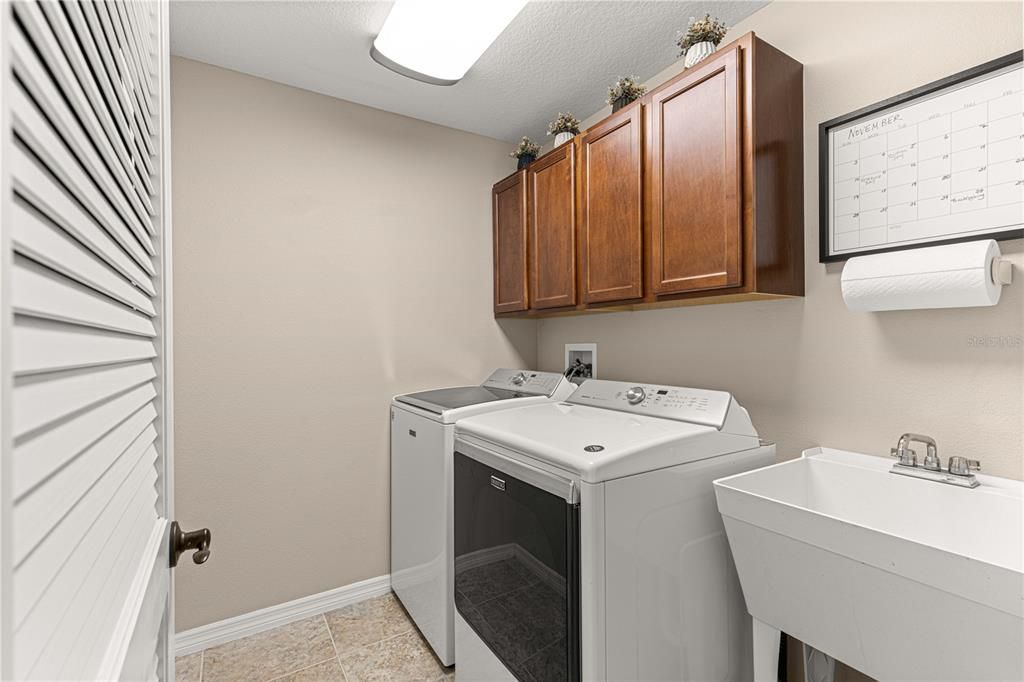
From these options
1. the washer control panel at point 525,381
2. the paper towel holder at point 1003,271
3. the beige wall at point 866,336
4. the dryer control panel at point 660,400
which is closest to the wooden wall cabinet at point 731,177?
the beige wall at point 866,336

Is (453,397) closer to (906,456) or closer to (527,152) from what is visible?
(527,152)

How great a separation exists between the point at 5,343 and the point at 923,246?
1.81 metres

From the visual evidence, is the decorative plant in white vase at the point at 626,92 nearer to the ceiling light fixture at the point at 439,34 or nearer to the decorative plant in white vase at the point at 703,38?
the decorative plant in white vase at the point at 703,38

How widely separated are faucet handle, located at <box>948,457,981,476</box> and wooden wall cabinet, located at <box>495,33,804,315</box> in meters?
0.64

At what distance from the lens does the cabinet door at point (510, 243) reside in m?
2.58

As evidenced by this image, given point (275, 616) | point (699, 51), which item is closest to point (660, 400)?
point (699, 51)

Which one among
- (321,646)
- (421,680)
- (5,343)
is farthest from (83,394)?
(321,646)

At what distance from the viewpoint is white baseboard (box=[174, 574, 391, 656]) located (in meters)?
2.10

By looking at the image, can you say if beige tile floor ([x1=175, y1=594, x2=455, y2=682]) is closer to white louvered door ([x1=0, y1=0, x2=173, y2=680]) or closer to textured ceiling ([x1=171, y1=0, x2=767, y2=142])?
white louvered door ([x1=0, y1=0, x2=173, y2=680])

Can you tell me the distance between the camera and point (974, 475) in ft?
4.05

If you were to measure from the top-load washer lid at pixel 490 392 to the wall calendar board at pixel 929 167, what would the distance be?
4.27ft

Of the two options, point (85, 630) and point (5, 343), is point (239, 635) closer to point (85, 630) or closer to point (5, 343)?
point (85, 630)

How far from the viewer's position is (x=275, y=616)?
2.26 meters

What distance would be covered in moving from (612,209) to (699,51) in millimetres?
607
